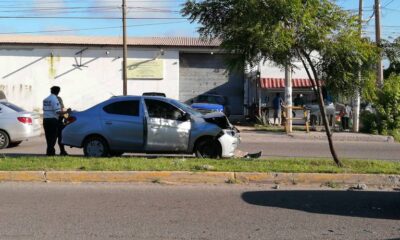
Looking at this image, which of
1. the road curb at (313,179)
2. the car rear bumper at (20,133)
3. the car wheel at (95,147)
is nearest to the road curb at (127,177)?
the road curb at (313,179)

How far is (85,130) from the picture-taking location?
Answer: 40.3 ft

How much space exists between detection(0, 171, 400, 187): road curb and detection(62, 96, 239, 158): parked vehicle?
233cm

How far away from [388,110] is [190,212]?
1728 cm

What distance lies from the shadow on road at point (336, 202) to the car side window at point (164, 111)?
3.80 metres

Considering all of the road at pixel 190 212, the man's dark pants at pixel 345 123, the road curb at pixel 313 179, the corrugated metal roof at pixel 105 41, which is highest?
the corrugated metal roof at pixel 105 41

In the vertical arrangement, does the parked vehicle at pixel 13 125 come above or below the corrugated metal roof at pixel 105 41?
below

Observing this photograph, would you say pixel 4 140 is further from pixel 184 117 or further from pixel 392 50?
pixel 392 50

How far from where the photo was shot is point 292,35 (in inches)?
392

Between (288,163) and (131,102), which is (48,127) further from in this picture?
(288,163)

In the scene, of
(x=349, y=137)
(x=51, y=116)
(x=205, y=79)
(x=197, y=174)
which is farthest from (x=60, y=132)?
(x=205, y=79)

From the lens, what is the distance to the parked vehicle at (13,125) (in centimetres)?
1638

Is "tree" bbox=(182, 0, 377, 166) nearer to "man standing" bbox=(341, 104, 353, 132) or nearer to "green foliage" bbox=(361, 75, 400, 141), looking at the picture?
"green foliage" bbox=(361, 75, 400, 141)

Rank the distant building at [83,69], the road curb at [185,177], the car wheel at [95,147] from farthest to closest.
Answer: the distant building at [83,69] → the car wheel at [95,147] → the road curb at [185,177]

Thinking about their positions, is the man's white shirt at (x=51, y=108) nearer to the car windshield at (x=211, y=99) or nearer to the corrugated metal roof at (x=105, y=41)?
the car windshield at (x=211, y=99)
